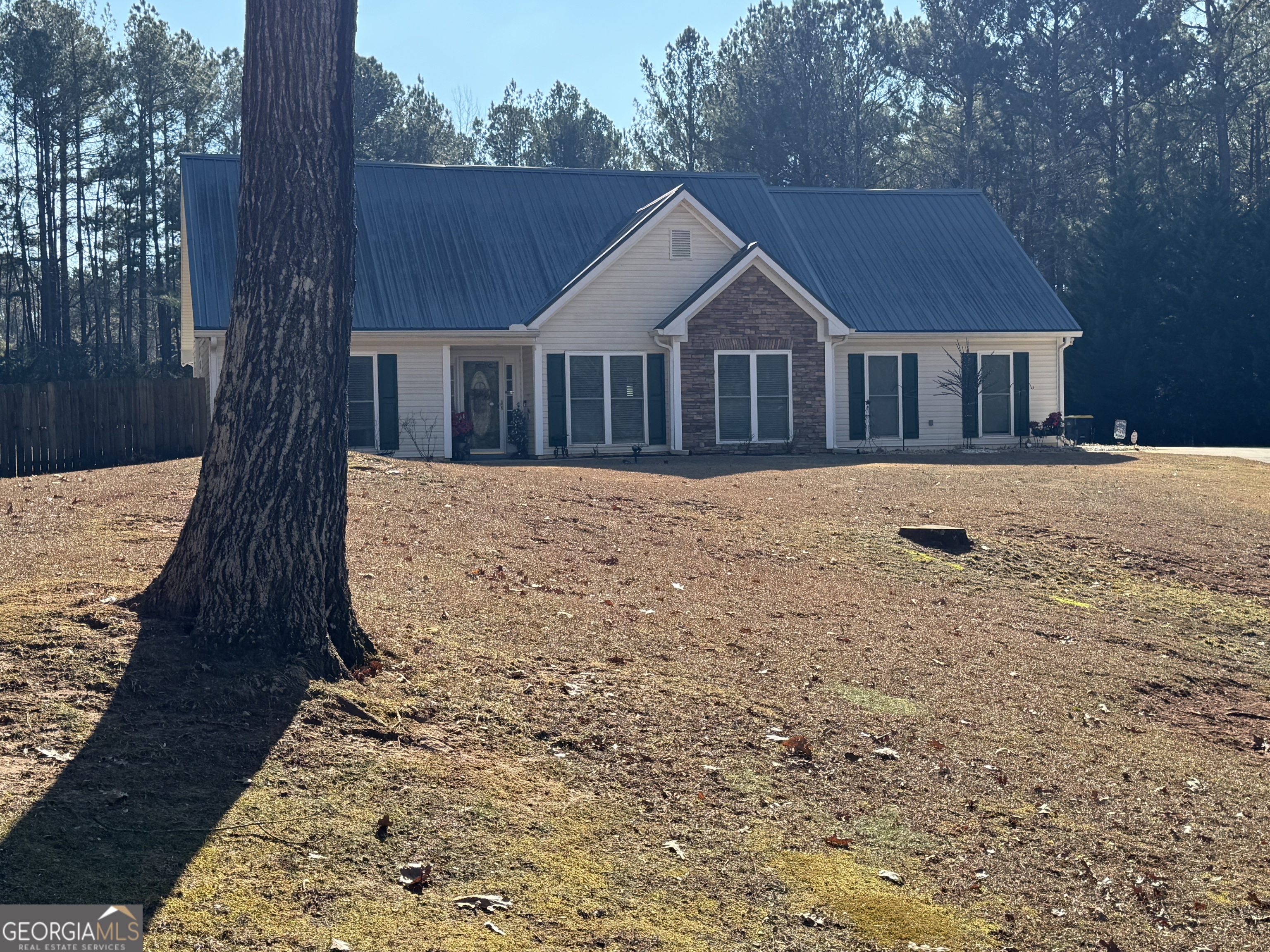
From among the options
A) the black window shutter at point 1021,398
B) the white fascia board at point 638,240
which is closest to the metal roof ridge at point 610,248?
the white fascia board at point 638,240

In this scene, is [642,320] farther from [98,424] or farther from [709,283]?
[98,424]

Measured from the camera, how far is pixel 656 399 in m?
24.3

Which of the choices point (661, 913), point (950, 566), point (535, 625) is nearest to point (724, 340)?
point (950, 566)

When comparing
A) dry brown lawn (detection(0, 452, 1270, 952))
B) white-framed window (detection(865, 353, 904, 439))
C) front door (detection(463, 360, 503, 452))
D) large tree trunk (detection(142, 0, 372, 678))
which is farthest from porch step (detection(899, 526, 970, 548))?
front door (detection(463, 360, 503, 452))

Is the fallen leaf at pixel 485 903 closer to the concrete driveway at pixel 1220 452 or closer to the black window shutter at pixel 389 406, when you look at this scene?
the black window shutter at pixel 389 406

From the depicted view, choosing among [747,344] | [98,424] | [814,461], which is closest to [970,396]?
[747,344]

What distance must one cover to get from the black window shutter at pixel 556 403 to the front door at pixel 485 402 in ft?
5.64

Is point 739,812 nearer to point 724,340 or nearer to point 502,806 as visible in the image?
point 502,806

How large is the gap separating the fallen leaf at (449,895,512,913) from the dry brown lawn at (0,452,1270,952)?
39mm

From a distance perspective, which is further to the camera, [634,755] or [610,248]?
[610,248]

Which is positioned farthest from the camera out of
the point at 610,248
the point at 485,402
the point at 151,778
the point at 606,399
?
the point at 485,402

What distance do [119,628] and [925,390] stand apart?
21.5m

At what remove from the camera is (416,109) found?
5478 centimetres

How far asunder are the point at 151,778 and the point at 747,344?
63.3 feet
